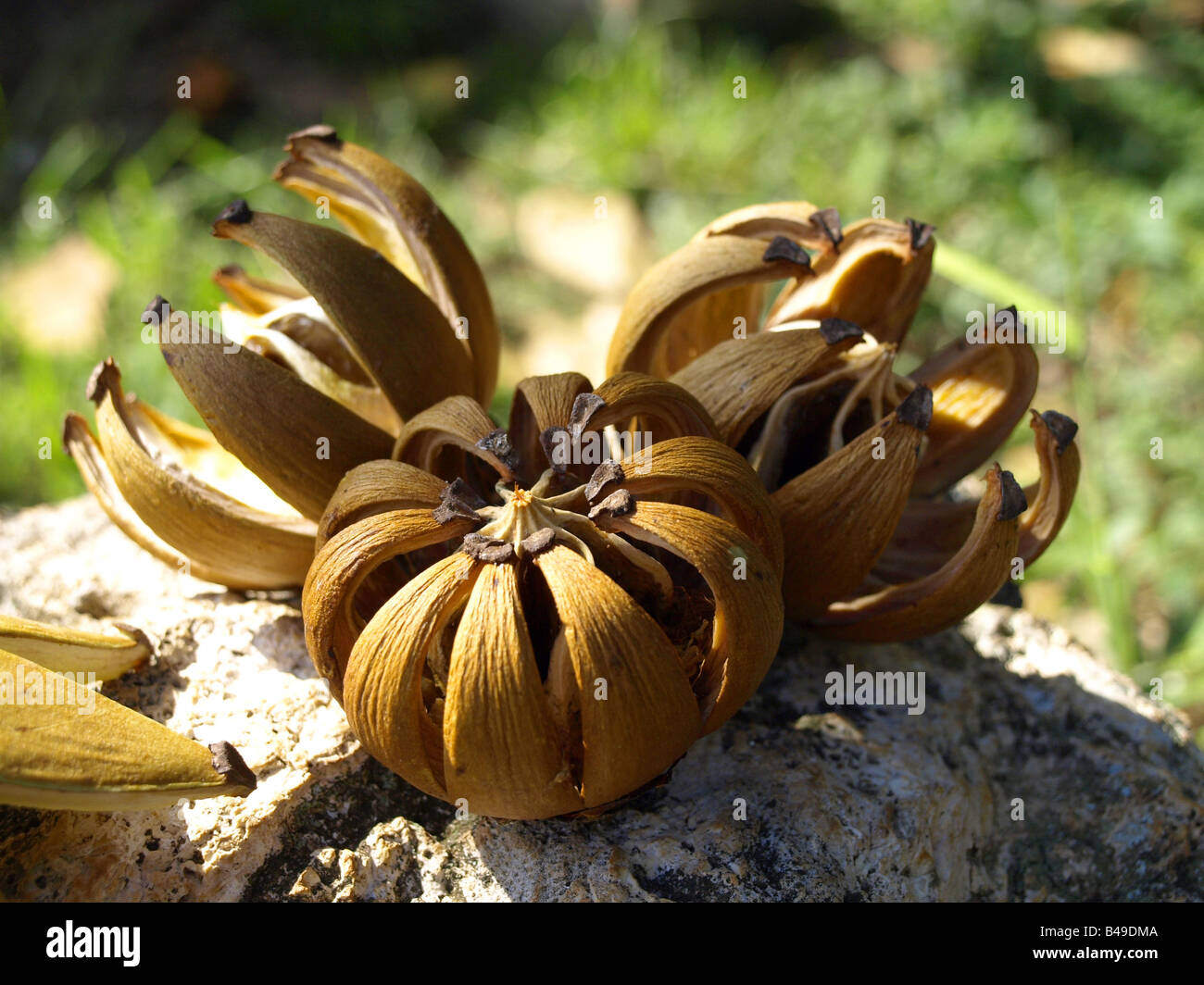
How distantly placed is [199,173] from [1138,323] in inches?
125

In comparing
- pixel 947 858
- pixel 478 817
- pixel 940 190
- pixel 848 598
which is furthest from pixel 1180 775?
pixel 940 190

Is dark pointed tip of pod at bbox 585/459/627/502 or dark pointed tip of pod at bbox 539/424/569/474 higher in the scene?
dark pointed tip of pod at bbox 539/424/569/474

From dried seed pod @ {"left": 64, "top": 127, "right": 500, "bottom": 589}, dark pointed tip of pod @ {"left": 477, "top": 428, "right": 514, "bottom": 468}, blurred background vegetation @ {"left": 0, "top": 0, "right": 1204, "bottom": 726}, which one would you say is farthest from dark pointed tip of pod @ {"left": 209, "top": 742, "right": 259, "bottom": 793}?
blurred background vegetation @ {"left": 0, "top": 0, "right": 1204, "bottom": 726}

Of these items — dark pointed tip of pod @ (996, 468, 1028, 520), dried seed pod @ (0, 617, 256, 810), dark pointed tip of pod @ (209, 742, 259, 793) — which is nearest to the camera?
dried seed pod @ (0, 617, 256, 810)

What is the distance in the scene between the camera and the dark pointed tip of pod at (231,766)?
1210 mm

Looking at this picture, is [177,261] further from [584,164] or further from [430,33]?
[430,33]

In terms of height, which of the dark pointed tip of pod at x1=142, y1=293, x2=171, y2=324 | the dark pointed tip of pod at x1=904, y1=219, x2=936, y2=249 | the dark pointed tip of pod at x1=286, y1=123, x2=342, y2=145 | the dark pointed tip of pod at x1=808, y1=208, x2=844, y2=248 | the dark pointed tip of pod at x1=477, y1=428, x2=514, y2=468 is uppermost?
the dark pointed tip of pod at x1=286, y1=123, x2=342, y2=145

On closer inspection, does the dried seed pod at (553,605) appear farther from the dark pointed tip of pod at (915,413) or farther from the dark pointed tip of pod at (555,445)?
the dark pointed tip of pod at (915,413)

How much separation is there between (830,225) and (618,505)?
2.01 feet

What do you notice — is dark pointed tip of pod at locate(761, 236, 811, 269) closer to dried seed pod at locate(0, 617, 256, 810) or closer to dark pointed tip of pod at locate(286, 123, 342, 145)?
dark pointed tip of pod at locate(286, 123, 342, 145)

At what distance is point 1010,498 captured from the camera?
1.33 meters

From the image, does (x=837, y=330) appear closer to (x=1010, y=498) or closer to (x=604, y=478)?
(x=1010, y=498)

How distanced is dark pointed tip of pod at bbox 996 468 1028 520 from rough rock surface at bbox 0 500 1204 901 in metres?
0.38

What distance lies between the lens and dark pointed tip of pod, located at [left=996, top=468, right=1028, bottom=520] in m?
1.33
